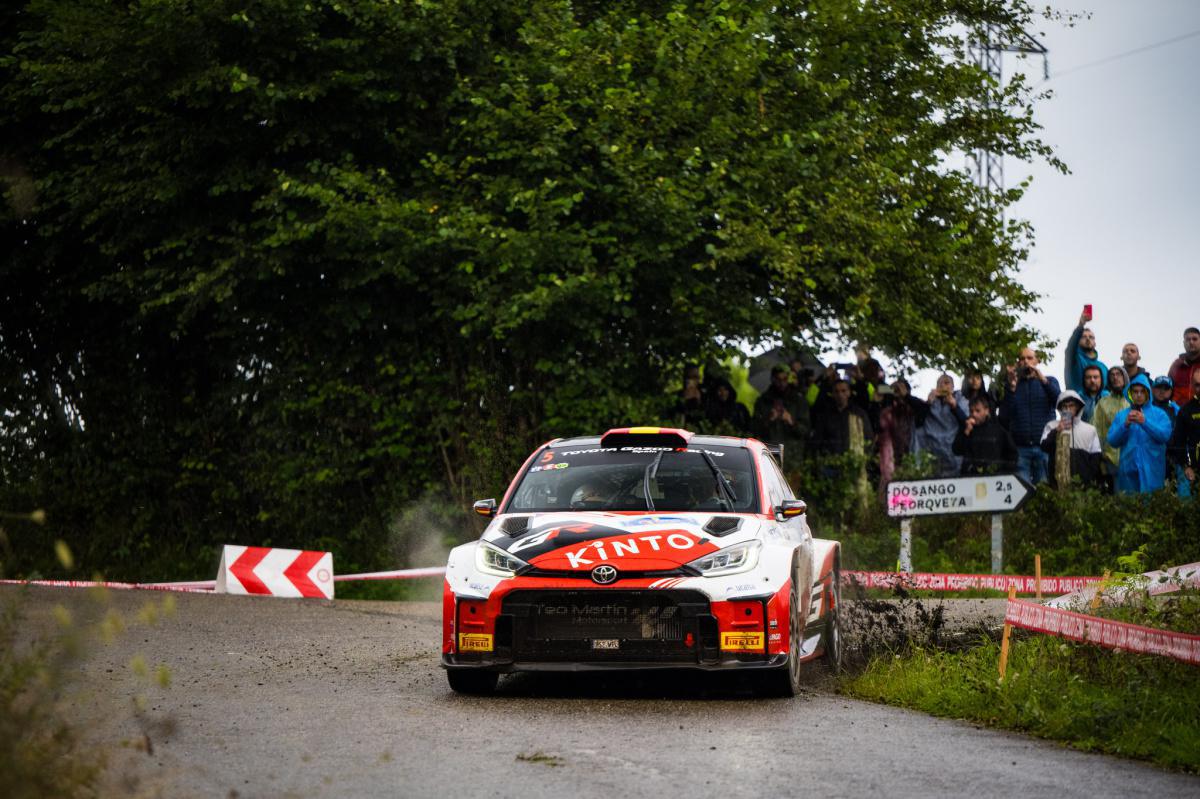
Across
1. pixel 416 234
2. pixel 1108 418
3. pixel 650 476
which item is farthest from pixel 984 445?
pixel 650 476

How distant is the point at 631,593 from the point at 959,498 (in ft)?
32.7

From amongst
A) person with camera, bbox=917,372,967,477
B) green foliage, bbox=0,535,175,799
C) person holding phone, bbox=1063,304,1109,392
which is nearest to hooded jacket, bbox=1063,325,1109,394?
person holding phone, bbox=1063,304,1109,392

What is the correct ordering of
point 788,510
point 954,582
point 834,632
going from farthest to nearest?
point 954,582, point 834,632, point 788,510

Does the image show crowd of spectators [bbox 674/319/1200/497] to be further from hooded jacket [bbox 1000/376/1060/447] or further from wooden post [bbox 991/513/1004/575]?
wooden post [bbox 991/513/1004/575]

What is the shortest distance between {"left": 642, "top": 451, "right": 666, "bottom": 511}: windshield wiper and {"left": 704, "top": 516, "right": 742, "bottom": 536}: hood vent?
579 millimetres

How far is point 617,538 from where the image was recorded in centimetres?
1017

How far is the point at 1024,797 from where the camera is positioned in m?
7.01

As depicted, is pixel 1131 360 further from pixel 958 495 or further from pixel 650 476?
pixel 650 476

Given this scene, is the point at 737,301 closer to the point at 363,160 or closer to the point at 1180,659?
the point at 363,160

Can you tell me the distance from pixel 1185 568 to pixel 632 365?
9.87m

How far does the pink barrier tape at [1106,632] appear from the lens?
8.49 metres

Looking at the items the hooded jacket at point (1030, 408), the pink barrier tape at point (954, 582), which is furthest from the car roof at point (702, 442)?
the hooded jacket at point (1030, 408)

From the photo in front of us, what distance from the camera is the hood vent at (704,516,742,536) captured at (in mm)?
10370

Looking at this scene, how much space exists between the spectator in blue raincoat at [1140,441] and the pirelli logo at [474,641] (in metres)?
11.6
